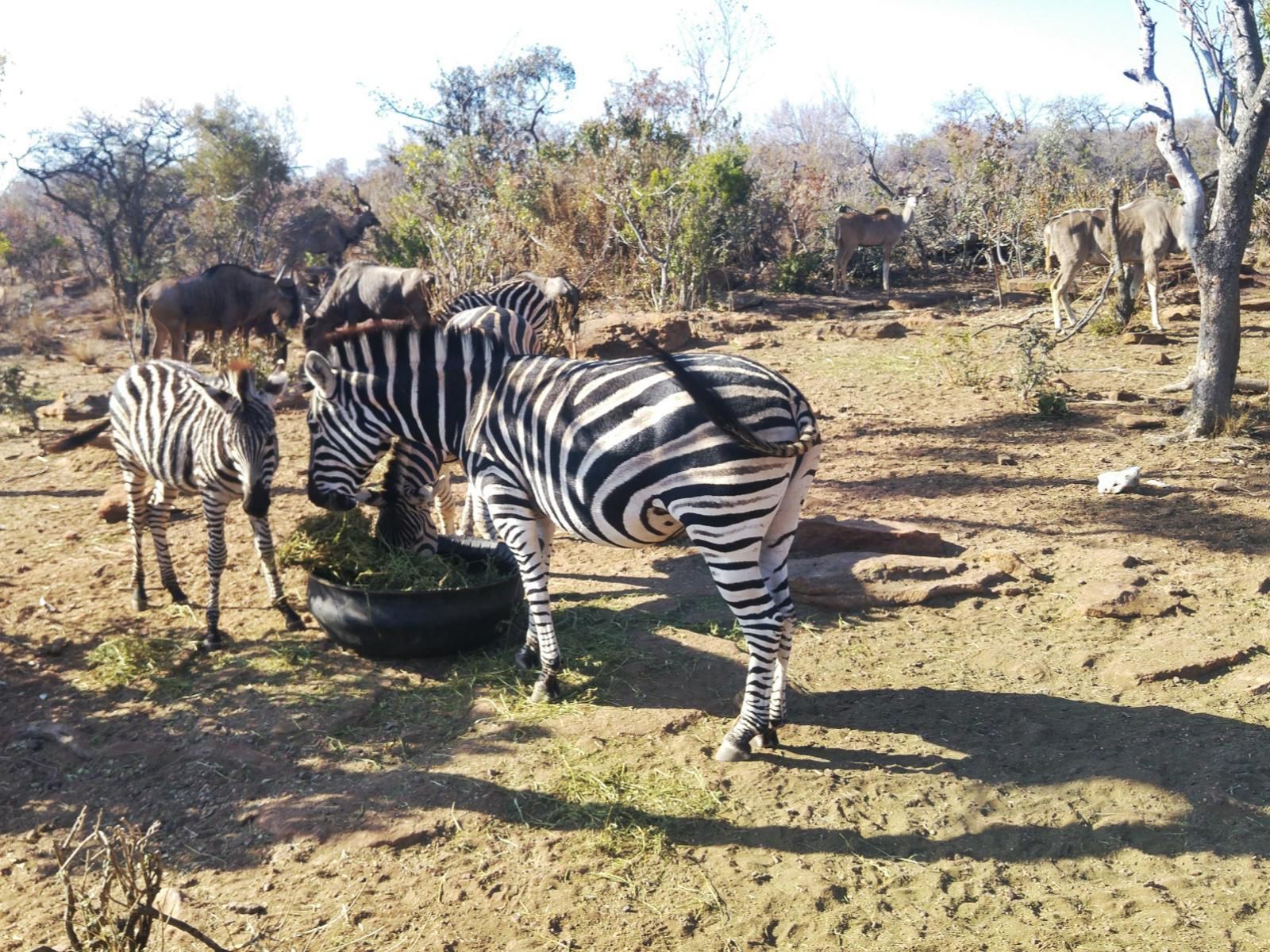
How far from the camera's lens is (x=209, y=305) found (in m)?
15.4

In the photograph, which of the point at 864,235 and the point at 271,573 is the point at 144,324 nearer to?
the point at 271,573

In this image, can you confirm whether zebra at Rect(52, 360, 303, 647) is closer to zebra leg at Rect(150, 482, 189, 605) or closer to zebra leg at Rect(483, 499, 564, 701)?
zebra leg at Rect(150, 482, 189, 605)

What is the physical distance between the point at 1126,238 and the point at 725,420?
13.0 m

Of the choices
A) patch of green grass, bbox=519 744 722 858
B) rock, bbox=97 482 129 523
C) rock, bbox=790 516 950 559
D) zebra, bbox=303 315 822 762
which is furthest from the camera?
rock, bbox=97 482 129 523

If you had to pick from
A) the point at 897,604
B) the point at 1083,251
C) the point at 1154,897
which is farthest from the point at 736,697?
the point at 1083,251

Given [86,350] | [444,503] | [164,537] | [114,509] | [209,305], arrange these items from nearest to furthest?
[164,537] < [444,503] < [114,509] < [209,305] < [86,350]

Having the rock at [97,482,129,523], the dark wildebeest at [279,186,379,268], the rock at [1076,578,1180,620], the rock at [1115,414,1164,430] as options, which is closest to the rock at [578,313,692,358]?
the rock at [1115,414,1164,430]

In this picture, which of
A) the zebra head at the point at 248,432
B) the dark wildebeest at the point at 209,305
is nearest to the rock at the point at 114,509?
the zebra head at the point at 248,432

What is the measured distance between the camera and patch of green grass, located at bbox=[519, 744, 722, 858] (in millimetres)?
3887

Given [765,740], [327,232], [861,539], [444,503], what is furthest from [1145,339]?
[327,232]

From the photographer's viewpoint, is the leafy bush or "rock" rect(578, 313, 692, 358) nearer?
"rock" rect(578, 313, 692, 358)

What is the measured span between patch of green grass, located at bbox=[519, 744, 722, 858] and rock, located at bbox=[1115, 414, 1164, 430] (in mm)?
7109

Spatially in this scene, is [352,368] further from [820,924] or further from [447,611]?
[820,924]

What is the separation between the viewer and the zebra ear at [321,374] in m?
5.21
